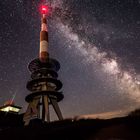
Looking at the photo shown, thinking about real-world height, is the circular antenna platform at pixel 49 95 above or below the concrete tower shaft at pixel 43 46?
below

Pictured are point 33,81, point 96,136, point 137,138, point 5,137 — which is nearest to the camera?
point 137,138

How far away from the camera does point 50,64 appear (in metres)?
62.1

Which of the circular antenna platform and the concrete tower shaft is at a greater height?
the concrete tower shaft

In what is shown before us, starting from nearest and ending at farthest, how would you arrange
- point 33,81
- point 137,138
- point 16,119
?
point 137,138 → point 16,119 → point 33,81

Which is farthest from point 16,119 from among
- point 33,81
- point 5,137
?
point 5,137

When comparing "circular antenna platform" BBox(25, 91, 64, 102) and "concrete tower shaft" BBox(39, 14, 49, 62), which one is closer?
"circular antenna platform" BBox(25, 91, 64, 102)

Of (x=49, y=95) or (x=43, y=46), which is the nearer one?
(x=49, y=95)

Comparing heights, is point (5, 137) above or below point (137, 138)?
above

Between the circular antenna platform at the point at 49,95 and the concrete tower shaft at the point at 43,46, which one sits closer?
the circular antenna platform at the point at 49,95

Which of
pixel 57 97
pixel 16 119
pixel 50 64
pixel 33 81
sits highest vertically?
pixel 50 64

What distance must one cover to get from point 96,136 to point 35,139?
2.64 metres

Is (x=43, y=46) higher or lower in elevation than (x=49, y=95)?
higher

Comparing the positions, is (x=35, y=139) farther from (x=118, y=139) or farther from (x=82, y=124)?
(x=118, y=139)

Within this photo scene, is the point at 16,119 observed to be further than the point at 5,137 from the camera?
Yes
